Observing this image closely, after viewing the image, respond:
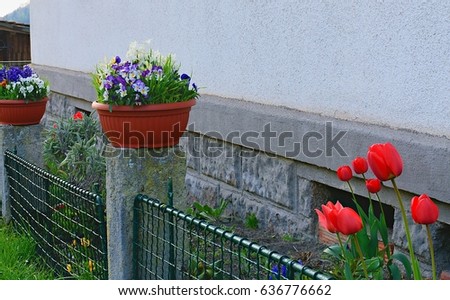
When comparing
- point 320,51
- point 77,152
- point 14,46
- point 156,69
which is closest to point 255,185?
point 320,51

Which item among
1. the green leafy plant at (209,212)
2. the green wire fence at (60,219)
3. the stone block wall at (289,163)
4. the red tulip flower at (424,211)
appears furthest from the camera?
the green leafy plant at (209,212)

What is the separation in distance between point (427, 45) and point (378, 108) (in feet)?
1.73

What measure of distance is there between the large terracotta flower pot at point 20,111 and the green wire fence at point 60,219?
33 centimetres

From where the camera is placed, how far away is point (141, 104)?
4.27 m

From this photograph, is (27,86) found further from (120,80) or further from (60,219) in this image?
(120,80)

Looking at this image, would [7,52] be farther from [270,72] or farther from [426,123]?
[426,123]

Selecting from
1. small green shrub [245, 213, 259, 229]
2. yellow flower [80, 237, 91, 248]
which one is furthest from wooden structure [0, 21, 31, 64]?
yellow flower [80, 237, 91, 248]

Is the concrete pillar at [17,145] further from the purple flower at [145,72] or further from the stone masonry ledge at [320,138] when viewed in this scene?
the purple flower at [145,72]

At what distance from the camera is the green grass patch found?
16.9 ft

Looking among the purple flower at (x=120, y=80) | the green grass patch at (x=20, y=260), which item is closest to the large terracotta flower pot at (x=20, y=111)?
the green grass patch at (x=20, y=260)

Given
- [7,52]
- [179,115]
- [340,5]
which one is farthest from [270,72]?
[7,52]

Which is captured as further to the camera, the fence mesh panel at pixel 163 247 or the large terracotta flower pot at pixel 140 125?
the large terracotta flower pot at pixel 140 125

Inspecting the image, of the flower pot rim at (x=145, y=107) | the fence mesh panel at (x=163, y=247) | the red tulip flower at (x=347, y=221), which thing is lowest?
the fence mesh panel at (x=163, y=247)

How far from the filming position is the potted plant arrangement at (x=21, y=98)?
650 centimetres
